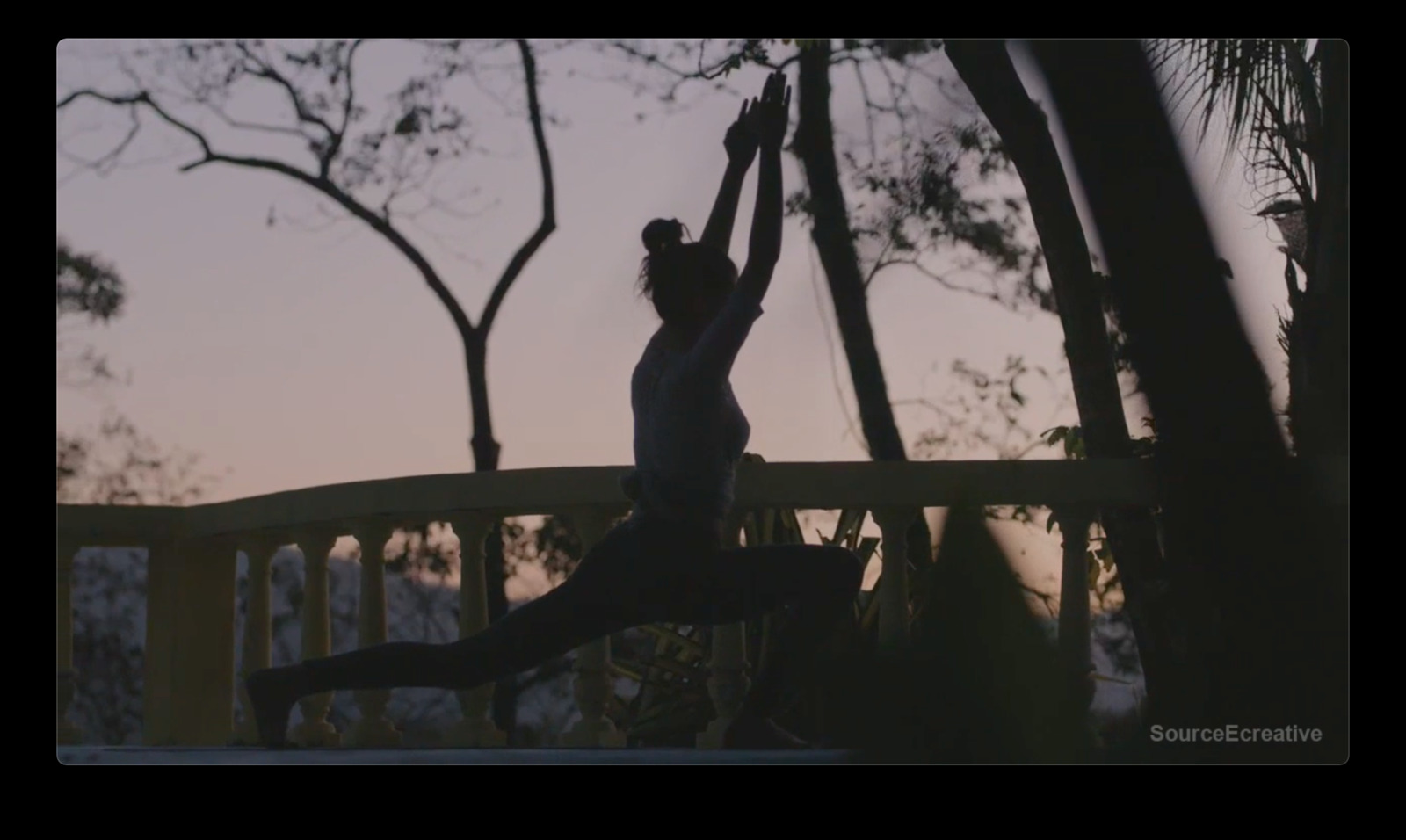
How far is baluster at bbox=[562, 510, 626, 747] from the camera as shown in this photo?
5031 mm

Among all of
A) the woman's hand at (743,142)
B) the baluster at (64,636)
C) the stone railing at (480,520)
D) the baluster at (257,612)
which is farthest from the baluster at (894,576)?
the baluster at (64,636)

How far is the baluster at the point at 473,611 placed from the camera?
16.7 ft

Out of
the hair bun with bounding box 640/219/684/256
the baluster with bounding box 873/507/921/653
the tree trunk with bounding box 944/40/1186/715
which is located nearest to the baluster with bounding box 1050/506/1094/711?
the tree trunk with bounding box 944/40/1186/715

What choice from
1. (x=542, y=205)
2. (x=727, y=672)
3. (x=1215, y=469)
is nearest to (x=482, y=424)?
(x=542, y=205)

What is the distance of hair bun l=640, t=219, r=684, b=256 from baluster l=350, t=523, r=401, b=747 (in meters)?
1.21

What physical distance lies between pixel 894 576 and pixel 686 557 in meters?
0.64

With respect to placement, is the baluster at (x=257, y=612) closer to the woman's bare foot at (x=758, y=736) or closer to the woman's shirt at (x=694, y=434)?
the woman's shirt at (x=694, y=434)

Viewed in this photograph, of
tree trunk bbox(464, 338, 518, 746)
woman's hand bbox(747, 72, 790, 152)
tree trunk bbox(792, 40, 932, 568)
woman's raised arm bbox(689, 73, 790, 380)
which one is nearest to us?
woman's raised arm bbox(689, 73, 790, 380)

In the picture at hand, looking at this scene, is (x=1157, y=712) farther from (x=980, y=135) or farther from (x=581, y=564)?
(x=980, y=135)

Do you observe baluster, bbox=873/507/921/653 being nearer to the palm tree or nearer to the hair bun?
the hair bun

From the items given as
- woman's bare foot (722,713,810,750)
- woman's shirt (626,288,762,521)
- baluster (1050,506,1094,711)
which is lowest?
woman's bare foot (722,713,810,750)

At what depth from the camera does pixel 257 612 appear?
18.9ft

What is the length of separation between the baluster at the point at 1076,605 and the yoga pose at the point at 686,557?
2.18ft

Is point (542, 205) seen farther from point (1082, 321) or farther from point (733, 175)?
point (1082, 321)
